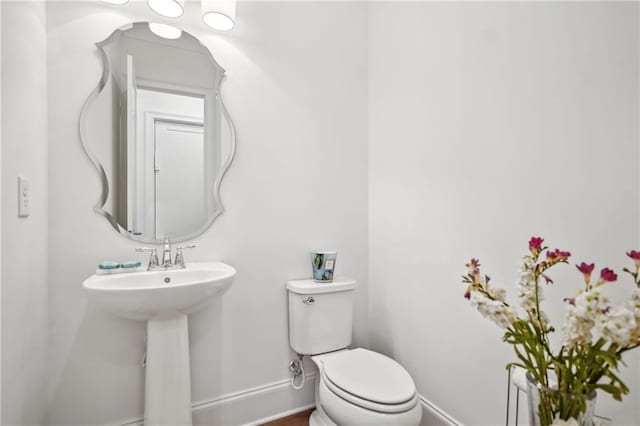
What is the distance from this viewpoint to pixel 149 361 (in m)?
1.30

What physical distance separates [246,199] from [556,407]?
1.37m

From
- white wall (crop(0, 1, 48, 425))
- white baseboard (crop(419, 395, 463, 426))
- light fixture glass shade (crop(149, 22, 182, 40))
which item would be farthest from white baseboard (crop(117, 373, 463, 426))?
light fixture glass shade (crop(149, 22, 182, 40))

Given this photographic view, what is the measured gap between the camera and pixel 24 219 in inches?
41.9

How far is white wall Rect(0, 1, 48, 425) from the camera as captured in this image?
0.94 m

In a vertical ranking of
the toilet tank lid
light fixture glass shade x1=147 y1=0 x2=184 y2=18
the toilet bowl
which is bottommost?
the toilet bowl

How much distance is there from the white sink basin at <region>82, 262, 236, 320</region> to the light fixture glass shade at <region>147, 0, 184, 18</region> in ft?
3.66

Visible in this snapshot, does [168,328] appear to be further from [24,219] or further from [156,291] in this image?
[24,219]

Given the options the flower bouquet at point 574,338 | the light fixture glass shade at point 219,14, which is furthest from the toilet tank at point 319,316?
the light fixture glass shade at point 219,14

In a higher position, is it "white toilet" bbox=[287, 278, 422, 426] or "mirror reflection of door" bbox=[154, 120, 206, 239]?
"mirror reflection of door" bbox=[154, 120, 206, 239]

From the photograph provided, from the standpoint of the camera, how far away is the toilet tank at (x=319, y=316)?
1623 millimetres

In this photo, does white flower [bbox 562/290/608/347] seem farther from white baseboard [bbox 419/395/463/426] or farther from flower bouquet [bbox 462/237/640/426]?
white baseboard [bbox 419/395/463/426]

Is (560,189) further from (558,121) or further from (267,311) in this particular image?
(267,311)

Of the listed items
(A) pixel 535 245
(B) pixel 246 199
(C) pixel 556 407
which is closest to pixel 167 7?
(B) pixel 246 199

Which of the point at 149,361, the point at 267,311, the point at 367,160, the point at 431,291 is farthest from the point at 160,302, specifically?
the point at 367,160
